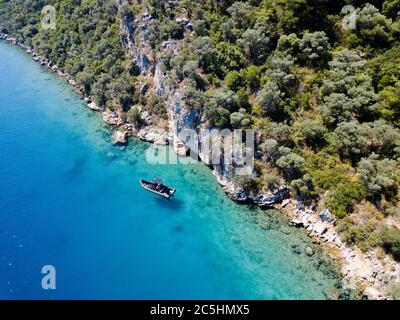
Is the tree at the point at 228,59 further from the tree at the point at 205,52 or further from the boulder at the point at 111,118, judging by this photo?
the boulder at the point at 111,118

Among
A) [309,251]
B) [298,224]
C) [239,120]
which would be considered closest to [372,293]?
[309,251]

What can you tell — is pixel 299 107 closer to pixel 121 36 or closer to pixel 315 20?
pixel 315 20

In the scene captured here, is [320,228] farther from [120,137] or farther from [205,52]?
[120,137]

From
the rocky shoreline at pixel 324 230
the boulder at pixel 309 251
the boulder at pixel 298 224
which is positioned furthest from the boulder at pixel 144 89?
the boulder at pixel 309 251

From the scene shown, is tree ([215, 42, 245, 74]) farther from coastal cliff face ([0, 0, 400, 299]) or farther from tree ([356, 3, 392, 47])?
A: tree ([356, 3, 392, 47])
